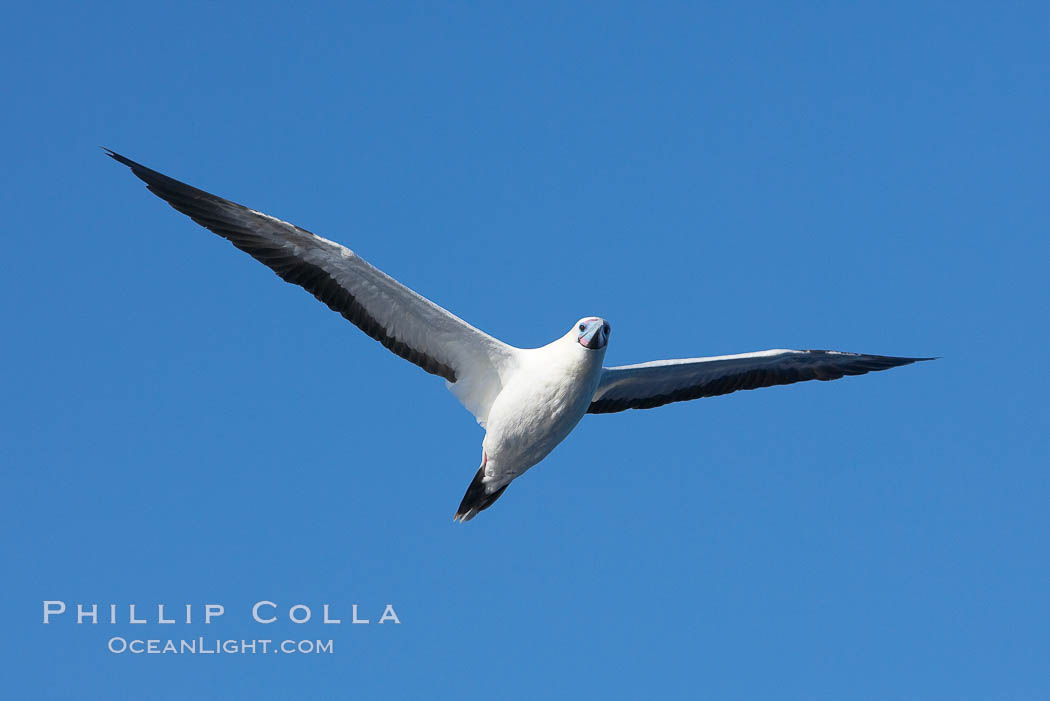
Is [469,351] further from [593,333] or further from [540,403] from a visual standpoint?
[593,333]

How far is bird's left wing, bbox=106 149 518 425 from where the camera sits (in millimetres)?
17219

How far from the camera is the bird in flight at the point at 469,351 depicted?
17250 mm

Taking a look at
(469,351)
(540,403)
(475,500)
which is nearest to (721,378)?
(540,403)

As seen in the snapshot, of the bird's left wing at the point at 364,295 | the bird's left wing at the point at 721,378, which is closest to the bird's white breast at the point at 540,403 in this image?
the bird's left wing at the point at 364,295

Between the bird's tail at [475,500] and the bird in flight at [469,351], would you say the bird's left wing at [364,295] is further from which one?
the bird's tail at [475,500]

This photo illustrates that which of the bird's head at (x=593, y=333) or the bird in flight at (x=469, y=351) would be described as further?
the bird in flight at (x=469, y=351)

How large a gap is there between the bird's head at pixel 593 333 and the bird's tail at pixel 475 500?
108 inches

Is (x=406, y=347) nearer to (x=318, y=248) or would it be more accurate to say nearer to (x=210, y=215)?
(x=318, y=248)

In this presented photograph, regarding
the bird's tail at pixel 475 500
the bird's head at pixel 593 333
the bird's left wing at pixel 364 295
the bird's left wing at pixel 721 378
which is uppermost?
the bird's left wing at pixel 364 295

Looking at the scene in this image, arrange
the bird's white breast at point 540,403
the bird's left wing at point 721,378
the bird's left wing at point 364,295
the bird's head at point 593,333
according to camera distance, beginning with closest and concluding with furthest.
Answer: the bird's head at point 593,333
the bird's left wing at point 364,295
the bird's white breast at point 540,403
the bird's left wing at point 721,378

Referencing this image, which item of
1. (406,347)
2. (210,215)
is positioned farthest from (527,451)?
(210,215)

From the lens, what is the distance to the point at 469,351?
18.3 m

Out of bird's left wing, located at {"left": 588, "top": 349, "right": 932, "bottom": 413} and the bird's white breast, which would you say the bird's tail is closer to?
the bird's white breast

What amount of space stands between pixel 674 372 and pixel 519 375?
264 cm
